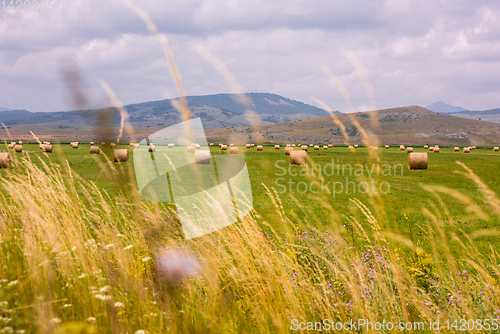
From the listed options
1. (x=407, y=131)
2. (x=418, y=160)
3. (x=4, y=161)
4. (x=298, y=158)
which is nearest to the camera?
(x=4, y=161)

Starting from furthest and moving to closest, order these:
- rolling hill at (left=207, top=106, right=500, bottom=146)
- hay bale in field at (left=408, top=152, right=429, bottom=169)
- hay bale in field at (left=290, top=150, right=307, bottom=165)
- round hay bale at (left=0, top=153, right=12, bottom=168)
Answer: rolling hill at (left=207, top=106, right=500, bottom=146) < hay bale in field at (left=290, top=150, right=307, bottom=165) < hay bale in field at (left=408, top=152, right=429, bottom=169) < round hay bale at (left=0, top=153, right=12, bottom=168)

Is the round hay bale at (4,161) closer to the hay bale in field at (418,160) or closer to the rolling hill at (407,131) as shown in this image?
the hay bale in field at (418,160)

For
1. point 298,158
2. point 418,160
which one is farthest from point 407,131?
point 298,158

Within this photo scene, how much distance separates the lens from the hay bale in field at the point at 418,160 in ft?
91.9

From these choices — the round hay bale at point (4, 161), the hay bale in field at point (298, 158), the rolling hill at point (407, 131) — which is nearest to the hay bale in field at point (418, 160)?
the hay bale in field at point (298, 158)

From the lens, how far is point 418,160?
2812cm

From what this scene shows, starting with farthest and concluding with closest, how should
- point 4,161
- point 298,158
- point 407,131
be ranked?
point 407,131 < point 298,158 < point 4,161

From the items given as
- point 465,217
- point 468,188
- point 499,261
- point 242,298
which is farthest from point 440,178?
point 242,298

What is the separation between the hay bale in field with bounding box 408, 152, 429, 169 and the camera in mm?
28016

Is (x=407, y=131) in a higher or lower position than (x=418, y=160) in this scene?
higher

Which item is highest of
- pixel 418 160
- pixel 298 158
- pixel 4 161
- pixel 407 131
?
pixel 4 161

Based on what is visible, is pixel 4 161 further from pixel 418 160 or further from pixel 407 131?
pixel 407 131

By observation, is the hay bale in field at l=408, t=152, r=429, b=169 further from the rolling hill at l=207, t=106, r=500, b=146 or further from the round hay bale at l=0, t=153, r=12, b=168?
the rolling hill at l=207, t=106, r=500, b=146

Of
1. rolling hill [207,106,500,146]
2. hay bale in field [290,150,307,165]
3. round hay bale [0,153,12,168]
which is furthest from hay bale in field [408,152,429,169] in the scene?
rolling hill [207,106,500,146]
